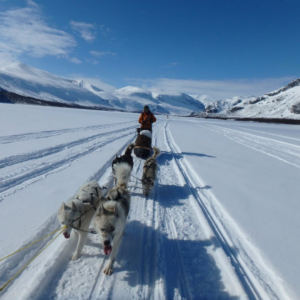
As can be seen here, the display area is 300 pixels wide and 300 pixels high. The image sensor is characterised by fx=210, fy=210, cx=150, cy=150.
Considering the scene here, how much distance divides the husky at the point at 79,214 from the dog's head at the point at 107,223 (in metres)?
0.37

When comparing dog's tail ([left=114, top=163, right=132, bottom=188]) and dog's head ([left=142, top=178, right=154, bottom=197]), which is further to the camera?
dog's head ([left=142, top=178, right=154, bottom=197])

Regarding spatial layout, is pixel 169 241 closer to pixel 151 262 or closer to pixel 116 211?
pixel 151 262

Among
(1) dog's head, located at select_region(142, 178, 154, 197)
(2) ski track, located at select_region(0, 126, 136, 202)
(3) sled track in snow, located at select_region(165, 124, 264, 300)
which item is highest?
(1) dog's head, located at select_region(142, 178, 154, 197)

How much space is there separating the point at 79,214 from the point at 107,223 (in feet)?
1.73

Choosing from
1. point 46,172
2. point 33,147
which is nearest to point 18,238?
point 46,172

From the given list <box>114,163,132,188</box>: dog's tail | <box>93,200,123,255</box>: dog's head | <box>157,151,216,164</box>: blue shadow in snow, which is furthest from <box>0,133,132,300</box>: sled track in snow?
<box>157,151,216,164</box>: blue shadow in snow

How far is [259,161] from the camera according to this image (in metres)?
8.45

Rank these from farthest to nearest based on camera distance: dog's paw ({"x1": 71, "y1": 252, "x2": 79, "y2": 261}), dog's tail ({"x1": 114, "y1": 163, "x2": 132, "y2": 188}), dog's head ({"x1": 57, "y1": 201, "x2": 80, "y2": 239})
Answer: dog's tail ({"x1": 114, "y1": 163, "x2": 132, "y2": 188}), dog's paw ({"x1": 71, "y1": 252, "x2": 79, "y2": 261}), dog's head ({"x1": 57, "y1": 201, "x2": 80, "y2": 239})

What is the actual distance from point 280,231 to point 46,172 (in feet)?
17.9

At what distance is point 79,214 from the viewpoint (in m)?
2.60

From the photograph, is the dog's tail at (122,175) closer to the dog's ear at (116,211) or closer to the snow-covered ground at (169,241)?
the snow-covered ground at (169,241)

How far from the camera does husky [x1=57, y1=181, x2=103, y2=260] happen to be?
2.50 meters

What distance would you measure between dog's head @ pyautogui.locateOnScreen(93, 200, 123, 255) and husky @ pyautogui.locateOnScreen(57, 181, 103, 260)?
373mm

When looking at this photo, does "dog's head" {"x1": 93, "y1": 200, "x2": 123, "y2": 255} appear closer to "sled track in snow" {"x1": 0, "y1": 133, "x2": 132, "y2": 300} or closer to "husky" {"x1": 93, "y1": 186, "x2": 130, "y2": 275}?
"husky" {"x1": 93, "y1": 186, "x2": 130, "y2": 275}
